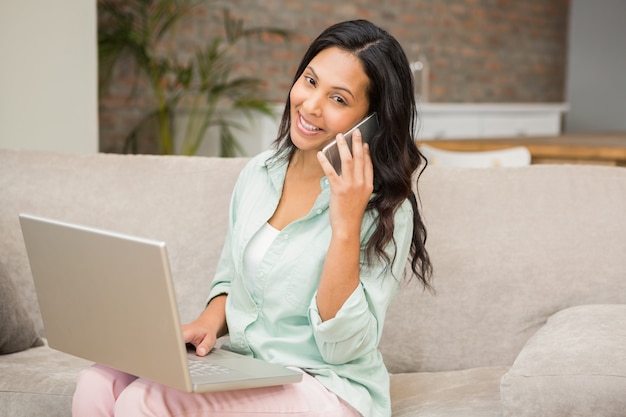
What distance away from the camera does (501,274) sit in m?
2.28

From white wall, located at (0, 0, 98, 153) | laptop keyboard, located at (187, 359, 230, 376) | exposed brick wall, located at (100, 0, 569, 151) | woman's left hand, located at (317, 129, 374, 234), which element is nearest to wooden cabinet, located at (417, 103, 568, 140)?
exposed brick wall, located at (100, 0, 569, 151)

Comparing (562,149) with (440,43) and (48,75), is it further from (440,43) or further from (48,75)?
(440,43)

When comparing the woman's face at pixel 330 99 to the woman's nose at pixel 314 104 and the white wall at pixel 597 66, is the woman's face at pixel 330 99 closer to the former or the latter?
the woman's nose at pixel 314 104

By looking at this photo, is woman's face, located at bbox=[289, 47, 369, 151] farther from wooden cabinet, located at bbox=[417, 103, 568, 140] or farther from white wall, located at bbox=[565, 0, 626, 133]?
white wall, located at bbox=[565, 0, 626, 133]

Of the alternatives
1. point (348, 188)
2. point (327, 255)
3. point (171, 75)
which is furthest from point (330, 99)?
point (171, 75)

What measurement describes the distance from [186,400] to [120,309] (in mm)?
209

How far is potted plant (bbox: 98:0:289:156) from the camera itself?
17.2ft

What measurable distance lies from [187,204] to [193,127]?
3247mm

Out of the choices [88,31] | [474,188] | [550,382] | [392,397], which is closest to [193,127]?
[88,31]

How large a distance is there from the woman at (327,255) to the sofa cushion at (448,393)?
174 mm

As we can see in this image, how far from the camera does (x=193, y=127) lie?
564 centimetres

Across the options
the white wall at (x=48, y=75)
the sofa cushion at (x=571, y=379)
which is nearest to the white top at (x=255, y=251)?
the sofa cushion at (x=571, y=379)

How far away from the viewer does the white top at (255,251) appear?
6.02ft

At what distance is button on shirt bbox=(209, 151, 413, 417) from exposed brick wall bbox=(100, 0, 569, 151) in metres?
4.01
